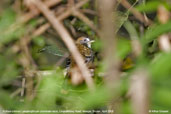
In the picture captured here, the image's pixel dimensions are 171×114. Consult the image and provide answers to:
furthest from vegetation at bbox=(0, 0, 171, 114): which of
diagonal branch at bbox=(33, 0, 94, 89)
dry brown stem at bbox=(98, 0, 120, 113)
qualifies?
dry brown stem at bbox=(98, 0, 120, 113)

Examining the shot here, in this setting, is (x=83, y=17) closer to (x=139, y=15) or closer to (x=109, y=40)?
(x=139, y=15)

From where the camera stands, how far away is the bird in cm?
157

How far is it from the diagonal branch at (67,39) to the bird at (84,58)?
→ 36mm

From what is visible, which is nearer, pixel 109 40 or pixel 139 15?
pixel 109 40

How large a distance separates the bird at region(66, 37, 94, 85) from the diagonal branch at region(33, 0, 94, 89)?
4 centimetres

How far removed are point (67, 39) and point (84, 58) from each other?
0.41 ft

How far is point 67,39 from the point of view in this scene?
68.9 inches

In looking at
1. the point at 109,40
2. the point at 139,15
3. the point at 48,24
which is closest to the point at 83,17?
the point at 48,24

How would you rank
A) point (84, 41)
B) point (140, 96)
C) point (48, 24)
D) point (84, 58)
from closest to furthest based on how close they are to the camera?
point (140, 96), point (84, 58), point (84, 41), point (48, 24)

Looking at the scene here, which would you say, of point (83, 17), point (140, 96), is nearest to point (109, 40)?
point (140, 96)

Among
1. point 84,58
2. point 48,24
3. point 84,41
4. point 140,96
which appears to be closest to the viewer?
point 140,96

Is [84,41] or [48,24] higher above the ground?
[48,24]

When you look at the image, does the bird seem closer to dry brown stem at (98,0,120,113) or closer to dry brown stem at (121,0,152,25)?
dry brown stem at (121,0,152,25)

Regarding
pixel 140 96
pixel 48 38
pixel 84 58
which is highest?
pixel 48 38
